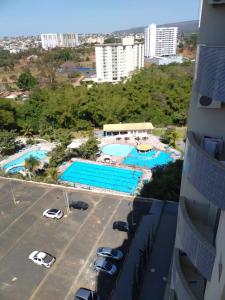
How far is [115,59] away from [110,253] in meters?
67.8

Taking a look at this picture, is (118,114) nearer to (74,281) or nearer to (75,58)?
(74,281)

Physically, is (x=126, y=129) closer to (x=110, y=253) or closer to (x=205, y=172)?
(x=110, y=253)

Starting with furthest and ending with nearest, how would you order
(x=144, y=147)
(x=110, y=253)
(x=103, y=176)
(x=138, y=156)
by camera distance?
1. (x=144, y=147)
2. (x=138, y=156)
3. (x=103, y=176)
4. (x=110, y=253)

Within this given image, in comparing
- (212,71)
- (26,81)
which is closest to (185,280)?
(212,71)

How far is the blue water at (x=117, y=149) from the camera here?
3399 cm

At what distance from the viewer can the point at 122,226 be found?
18781 millimetres

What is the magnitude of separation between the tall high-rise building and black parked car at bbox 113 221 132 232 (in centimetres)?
1133

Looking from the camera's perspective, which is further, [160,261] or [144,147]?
[144,147]

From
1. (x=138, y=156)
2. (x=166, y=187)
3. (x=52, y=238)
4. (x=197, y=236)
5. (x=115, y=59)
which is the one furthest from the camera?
(x=115, y=59)

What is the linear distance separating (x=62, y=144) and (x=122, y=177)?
820 cm

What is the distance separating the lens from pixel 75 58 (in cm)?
11788

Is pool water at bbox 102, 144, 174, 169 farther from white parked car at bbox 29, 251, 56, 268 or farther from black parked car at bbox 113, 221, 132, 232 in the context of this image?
white parked car at bbox 29, 251, 56, 268

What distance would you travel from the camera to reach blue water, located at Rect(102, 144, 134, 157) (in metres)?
34.0

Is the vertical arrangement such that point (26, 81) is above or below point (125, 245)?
above
